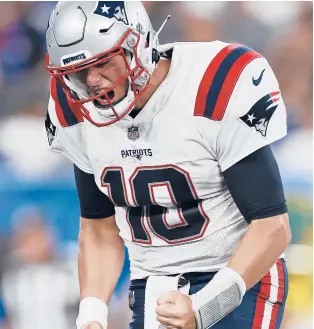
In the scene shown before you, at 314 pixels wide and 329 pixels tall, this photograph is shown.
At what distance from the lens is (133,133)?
1870 mm

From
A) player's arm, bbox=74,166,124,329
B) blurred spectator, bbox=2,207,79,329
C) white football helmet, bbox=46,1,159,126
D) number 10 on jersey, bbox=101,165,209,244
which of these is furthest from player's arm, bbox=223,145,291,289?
blurred spectator, bbox=2,207,79,329

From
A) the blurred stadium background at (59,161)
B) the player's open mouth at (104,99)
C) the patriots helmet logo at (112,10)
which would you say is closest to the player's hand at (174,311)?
the player's open mouth at (104,99)

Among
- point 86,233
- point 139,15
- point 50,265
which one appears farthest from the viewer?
point 50,265

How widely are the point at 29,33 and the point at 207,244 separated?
1.79 m

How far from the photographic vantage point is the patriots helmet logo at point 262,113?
1.76 m

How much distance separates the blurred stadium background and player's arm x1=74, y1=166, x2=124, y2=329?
0.99 m

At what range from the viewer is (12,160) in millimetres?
3207

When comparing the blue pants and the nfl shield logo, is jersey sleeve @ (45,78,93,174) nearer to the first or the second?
the nfl shield logo

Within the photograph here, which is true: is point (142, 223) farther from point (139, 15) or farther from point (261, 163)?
point (139, 15)

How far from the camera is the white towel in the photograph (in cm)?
189

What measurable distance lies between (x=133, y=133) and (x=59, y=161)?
135cm

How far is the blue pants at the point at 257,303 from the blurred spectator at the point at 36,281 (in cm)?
115

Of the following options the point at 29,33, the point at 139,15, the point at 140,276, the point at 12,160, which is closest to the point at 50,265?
the point at 12,160

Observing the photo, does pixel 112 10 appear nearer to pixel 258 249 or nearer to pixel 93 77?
pixel 93 77
